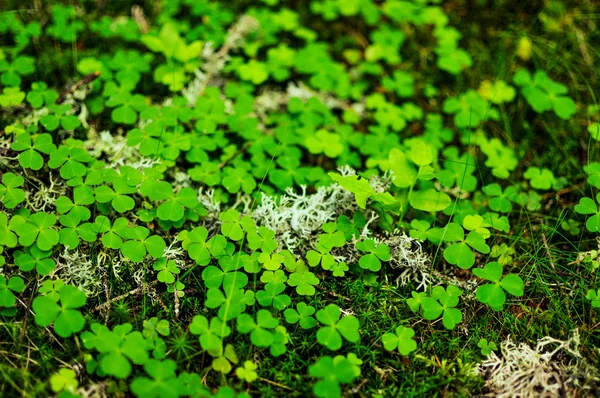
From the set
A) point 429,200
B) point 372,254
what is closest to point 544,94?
point 429,200

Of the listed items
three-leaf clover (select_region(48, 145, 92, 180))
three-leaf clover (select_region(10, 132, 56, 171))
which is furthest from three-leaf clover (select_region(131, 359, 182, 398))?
three-leaf clover (select_region(10, 132, 56, 171))

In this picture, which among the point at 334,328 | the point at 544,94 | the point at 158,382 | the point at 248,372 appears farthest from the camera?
the point at 544,94

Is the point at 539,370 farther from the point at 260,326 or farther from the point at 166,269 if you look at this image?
the point at 166,269

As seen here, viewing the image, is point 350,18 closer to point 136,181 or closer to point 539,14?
point 539,14

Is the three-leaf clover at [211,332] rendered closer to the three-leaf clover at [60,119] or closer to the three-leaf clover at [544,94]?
the three-leaf clover at [60,119]

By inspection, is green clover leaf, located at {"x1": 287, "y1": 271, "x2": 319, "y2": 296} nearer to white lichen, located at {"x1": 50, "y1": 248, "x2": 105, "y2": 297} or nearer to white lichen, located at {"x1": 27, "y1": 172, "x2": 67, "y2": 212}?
white lichen, located at {"x1": 50, "y1": 248, "x2": 105, "y2": 297}

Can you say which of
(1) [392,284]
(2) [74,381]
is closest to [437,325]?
(1) [392,284]
